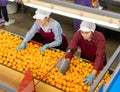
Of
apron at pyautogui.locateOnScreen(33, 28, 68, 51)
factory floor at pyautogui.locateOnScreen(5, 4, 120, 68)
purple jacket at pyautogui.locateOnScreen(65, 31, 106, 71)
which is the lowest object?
factory floor at pyautogui.locateOnScreen(5, 4, 120, 68)

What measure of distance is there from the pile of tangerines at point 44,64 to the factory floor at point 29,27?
7.62 ft

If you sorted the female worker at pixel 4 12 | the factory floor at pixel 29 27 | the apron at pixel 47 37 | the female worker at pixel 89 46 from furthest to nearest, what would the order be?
the female worker at pixel 4 12 < the factory floor at pixel 29 27 < the apron at pixel 47 37 < the female worker at pixel 89 46

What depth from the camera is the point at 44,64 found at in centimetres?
368

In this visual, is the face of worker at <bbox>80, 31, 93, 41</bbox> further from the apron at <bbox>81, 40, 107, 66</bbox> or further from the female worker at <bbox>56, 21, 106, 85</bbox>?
the apron at <bbox>81, 40, 107, 66</bbox>

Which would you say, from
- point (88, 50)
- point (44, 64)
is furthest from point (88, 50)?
point (44, 64)

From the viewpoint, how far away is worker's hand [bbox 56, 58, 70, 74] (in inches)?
136

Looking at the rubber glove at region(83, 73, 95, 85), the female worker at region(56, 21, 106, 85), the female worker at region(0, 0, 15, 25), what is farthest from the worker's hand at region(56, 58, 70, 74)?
the female worker at region(0, 0, 15, 25)

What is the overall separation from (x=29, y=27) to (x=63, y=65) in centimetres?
387

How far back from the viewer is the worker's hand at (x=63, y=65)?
136 inches

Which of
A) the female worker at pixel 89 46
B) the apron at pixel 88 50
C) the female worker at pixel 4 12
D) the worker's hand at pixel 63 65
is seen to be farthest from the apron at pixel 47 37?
the female worker at pixel 4 12

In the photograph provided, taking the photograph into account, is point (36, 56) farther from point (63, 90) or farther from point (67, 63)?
point (63, 90)

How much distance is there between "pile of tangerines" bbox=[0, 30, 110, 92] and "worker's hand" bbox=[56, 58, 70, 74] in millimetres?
52

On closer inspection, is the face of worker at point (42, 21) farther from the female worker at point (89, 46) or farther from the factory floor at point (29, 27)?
the factory floor at point (29, 27)

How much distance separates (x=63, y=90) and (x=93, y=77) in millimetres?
440
